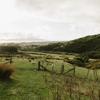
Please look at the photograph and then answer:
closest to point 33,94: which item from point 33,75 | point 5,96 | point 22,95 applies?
point 22,95

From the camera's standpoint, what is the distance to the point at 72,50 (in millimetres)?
119688

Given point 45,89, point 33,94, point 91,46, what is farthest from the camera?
point 91,46

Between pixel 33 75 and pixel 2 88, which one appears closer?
pixel 2 88

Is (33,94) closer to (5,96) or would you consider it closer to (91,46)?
(5,96)

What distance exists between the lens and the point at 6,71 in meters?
19.0

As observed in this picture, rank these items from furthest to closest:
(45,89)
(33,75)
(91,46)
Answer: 1. (91,46)
2. (33,75)
3. (45,89)

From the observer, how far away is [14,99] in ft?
50.4

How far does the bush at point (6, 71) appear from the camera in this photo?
18781mm

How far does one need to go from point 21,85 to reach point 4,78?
4.85 ft

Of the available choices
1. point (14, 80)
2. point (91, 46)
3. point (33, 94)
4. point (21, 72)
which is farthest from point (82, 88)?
point (91, 46)

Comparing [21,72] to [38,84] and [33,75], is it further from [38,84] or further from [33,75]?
[38,84]

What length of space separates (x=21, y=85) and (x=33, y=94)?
2.05 metres

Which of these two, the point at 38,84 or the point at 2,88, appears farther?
the point at 38,84

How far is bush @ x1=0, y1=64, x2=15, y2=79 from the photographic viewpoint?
18781 millimetres
